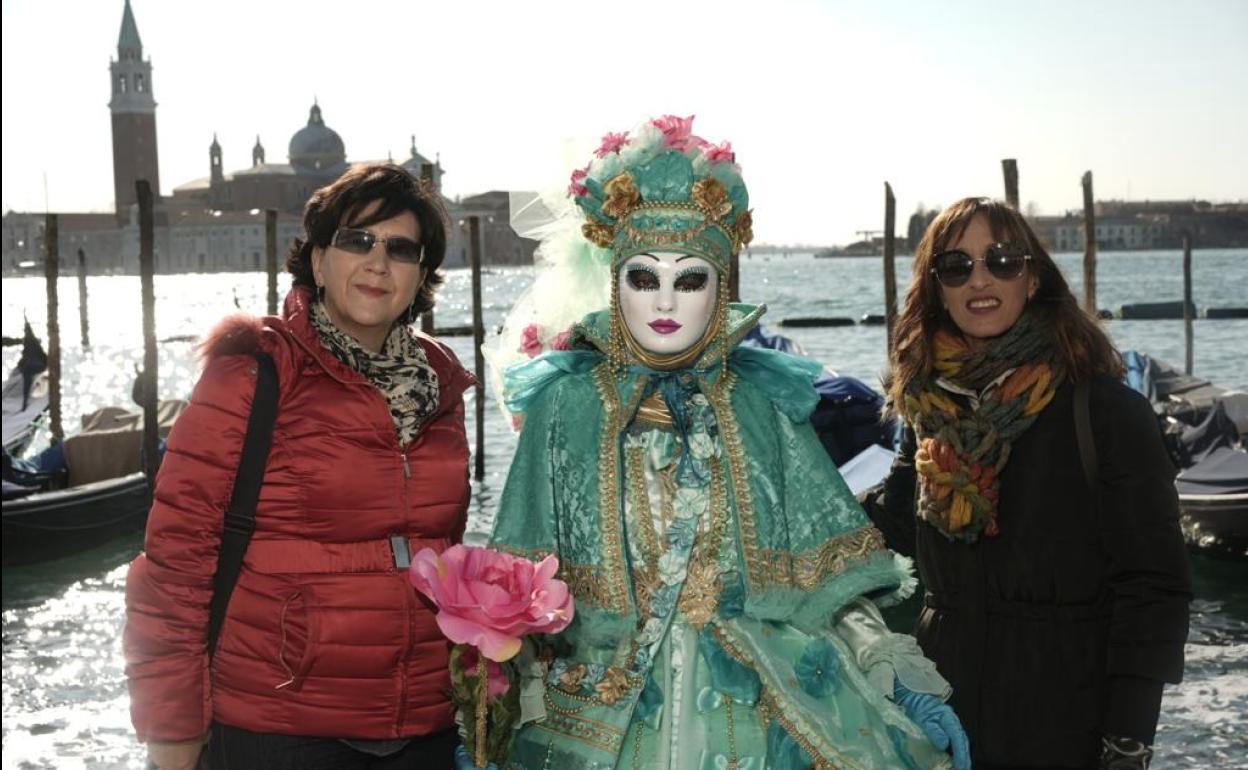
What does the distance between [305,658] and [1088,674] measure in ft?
4.03

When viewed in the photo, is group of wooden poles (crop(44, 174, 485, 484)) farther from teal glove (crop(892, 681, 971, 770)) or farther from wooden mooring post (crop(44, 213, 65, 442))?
teal glove (crop(892, 681, 971, 770))

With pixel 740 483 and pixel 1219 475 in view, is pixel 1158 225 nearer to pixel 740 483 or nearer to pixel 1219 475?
pixel 1219 475

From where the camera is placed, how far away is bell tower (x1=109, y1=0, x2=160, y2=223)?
90.6 metres

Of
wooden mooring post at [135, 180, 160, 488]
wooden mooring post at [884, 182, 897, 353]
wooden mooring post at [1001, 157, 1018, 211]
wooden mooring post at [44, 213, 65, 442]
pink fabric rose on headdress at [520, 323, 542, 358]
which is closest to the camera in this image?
pink fabric rose on headdress at [520, 323, 542, 358]

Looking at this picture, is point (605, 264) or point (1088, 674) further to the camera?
point (605, 264)

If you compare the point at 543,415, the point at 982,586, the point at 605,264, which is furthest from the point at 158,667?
the point at 982,586

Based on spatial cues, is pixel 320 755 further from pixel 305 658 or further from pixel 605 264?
pixel 605 264

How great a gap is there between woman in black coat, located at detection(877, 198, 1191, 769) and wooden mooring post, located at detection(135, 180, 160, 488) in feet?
28.4

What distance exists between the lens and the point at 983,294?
238 centimetres

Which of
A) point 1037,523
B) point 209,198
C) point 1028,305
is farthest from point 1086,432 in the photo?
point 209,198

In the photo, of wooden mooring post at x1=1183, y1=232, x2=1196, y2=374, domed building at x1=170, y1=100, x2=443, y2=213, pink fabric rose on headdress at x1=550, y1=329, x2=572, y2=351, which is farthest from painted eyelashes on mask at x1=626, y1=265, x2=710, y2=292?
domed building at x1=170, y1=100, x2=443, y2=213

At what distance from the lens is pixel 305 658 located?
219 cm

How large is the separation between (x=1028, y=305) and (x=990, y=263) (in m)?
0.11

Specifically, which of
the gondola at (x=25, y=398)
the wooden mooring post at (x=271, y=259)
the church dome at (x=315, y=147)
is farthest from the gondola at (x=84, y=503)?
the church dome at (x=315, y=147)
